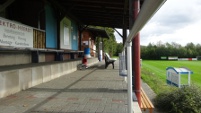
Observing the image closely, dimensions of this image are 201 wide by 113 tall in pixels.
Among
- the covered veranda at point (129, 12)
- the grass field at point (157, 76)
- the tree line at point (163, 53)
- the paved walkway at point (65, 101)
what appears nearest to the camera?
the covered veranda at point (129, 12)

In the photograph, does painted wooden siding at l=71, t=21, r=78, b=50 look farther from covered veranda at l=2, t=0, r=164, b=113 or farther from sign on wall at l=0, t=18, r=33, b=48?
sign on wall at l=0, t=18, r=33, b=48

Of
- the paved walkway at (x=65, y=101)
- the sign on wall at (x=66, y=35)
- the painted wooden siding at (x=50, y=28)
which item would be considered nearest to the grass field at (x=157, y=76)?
the paved walkway at (x=65, y=101)

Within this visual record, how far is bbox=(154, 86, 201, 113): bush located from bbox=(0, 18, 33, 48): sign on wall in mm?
4895

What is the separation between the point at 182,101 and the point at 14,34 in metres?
5.45

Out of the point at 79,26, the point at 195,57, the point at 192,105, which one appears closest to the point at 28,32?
the point at 192,105

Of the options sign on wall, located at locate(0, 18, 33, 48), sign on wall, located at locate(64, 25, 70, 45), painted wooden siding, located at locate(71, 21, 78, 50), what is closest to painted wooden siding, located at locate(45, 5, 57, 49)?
sign on wall, located at locate(64, 25, 70, 45)

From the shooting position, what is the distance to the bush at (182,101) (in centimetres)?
756

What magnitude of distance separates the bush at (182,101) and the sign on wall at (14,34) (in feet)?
16.1

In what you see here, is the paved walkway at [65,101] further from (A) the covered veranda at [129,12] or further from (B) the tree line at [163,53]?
(B) the tree line at [163,53]

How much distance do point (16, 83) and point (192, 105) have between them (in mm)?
4599

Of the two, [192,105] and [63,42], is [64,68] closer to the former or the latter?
[63,42]

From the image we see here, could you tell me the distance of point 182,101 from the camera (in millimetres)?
7855

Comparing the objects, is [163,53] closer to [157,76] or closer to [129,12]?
[157,76]

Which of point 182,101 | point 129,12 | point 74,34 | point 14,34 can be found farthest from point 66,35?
point 129,12
